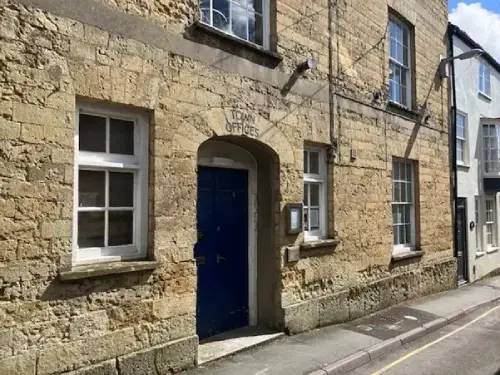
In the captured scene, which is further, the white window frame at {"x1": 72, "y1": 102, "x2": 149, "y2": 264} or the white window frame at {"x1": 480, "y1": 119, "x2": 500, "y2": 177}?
the white window frame at {"x1": 480, "y1": 119, "x2": 500, "y2": 177}

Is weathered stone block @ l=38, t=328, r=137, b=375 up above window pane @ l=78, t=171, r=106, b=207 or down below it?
below

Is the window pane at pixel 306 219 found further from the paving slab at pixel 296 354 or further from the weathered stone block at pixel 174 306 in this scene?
the weathered stone block at pixel 174 306

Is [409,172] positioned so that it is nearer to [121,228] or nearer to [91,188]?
[121,228]

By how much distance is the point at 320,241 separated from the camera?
298 inches

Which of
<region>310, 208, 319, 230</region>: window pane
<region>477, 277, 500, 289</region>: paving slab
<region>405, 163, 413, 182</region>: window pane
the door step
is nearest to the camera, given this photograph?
the door step

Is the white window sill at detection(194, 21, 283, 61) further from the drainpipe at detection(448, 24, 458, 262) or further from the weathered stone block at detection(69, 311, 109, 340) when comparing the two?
the drainpipe at detection(448, 24, 458, 262)

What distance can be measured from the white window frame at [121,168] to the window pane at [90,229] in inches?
2.2

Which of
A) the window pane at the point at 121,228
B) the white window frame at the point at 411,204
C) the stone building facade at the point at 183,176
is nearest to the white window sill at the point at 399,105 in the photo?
the stone building facade at the point at 183,176

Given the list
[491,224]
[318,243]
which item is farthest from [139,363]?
[491,224]

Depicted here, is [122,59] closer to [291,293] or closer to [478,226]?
[291,293]

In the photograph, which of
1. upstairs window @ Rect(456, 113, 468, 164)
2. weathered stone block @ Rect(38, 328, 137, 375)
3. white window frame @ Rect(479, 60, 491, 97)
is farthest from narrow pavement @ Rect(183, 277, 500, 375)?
white window frame @ Rect(479, 60, 491, 97)

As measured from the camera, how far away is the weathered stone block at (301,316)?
6.86m

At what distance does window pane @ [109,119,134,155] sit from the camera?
5.03 metres

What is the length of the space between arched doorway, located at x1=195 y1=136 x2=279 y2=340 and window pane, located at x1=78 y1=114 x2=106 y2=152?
1.63 meters
